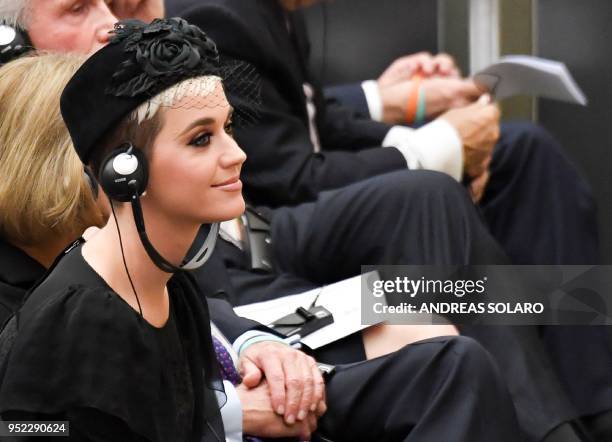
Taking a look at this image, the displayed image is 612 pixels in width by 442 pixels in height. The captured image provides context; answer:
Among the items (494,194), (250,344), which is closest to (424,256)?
(250,344)

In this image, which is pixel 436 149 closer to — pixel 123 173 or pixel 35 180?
pixel 35 180

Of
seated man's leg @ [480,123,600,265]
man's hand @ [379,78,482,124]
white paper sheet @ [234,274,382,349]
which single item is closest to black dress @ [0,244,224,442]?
white paper sheet @ [234,274,382,349]

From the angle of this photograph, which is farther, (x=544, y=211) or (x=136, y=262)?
(x=544, y=211)

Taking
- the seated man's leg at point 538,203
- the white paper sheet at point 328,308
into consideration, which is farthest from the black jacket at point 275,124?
the white paper sheet at point 328,308

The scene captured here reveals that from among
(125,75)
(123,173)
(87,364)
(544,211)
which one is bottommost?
(544,211)

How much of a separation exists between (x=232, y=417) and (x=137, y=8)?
0.94 metres

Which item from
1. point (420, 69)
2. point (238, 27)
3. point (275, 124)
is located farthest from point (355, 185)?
point (420, 69)

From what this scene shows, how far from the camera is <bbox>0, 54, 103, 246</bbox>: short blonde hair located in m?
1.96

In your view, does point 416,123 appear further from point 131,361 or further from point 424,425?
point 131,361

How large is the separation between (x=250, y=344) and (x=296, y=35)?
1121mm

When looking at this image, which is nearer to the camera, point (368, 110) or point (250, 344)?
point (250, 344)

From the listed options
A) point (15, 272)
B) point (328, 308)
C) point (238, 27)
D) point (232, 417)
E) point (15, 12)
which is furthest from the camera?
point (238, 27)

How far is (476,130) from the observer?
2.91 metres

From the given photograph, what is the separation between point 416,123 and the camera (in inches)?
135
